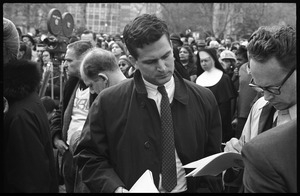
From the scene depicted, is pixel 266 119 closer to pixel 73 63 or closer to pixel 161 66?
pixel 161 66

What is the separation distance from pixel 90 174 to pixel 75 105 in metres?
1.69

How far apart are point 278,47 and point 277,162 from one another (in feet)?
2.62

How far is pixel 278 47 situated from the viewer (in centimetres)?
237

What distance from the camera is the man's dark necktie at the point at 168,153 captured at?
262cm

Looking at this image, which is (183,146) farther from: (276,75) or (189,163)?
(276,75)

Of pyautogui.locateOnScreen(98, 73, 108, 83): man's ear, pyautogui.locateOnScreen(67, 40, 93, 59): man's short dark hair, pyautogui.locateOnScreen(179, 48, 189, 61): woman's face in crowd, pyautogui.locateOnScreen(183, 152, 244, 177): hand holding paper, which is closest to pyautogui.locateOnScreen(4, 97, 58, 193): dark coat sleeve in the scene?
pyautogui.locateOnScreen(183, 152, 244, 177): hand holding paper

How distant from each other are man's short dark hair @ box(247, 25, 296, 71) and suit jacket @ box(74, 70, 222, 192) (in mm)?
528

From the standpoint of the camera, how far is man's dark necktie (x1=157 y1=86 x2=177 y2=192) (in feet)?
8.61

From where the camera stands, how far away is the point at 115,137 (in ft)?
8.76

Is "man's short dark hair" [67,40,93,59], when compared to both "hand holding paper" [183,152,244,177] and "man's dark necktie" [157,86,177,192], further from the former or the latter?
"hand holding paper" [183,152,244,177]

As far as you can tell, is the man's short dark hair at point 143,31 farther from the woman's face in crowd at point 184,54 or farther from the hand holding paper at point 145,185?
the woman's face in crowd at point 184,54

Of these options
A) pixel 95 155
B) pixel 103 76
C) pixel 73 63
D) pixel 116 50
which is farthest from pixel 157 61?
pixel 116 50

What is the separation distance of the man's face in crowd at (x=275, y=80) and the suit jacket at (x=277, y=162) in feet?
2.01

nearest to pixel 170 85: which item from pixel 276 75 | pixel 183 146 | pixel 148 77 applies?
pixel 148 77
